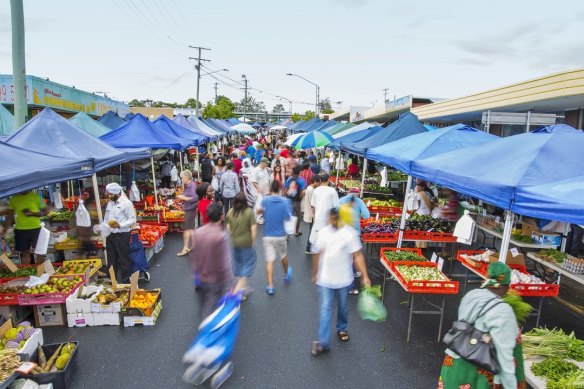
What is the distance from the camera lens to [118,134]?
1107 cm

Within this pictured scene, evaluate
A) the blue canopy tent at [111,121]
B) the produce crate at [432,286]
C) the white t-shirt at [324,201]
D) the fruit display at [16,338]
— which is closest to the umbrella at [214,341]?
the fruit display at [16,338]

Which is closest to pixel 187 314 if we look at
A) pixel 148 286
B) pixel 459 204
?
pixel 148 286

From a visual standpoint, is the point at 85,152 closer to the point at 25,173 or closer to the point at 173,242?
the point at 25,173

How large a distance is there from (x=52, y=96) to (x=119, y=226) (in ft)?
52.2

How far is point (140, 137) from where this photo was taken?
11000mm

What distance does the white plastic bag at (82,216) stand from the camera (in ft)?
23.7

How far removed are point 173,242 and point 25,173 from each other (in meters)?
4.77

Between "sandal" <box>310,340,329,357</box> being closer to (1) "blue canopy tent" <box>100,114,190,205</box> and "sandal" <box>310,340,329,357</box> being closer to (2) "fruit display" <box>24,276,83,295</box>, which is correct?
(2) "fruit display" <box>24,276,83,295</box>

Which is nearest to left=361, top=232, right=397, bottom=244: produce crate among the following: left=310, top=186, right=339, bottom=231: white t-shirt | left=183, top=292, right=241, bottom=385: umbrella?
left=310, top=186, right=339, bottom=231: white t-shirt

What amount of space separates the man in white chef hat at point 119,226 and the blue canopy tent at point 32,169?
68 cm

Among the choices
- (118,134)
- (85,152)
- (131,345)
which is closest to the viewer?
(131,345)

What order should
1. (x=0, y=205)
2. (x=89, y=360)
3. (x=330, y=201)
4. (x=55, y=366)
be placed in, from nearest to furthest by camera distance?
(x=55, y=366), (x=89, y=360), (x=330, y=201), (x=0, y=205)

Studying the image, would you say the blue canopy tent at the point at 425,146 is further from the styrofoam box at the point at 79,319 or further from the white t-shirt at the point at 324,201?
the styrofoam box at the point at 79,319

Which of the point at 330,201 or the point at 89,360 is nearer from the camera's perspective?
the point at 89,360
